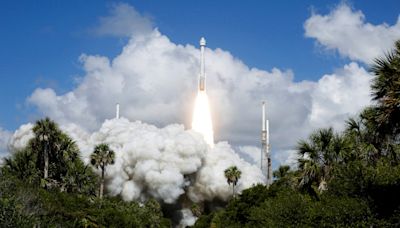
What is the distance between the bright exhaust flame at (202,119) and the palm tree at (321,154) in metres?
74.1

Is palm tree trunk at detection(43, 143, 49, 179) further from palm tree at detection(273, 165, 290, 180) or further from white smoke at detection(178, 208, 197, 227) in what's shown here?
white smoke at detection(178, 208, 197, 227)

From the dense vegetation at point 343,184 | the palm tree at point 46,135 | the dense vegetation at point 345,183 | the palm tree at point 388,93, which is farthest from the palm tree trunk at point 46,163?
the palm tree at point 388,93

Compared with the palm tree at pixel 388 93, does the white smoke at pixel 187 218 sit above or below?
above

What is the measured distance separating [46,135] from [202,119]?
54.5 meters

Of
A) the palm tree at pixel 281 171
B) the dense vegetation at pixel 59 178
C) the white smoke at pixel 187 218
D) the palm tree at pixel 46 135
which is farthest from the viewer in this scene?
the white smoke at pixel 187 218

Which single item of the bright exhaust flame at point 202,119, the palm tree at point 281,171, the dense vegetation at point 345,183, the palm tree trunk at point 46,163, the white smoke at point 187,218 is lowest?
the dense vegetation at point 345,183

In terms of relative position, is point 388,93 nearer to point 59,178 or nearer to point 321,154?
point 321,154

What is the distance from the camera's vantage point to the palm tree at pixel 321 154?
28.4 metres

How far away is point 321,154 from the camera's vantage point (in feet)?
94.7

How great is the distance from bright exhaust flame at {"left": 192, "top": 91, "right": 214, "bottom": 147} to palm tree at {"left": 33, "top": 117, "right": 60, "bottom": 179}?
159 ft

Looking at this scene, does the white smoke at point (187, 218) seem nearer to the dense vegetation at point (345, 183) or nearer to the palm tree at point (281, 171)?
the palm tree at point (281, 171)

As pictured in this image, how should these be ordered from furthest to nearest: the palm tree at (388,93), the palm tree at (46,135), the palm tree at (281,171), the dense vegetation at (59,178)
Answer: the palm tree at (281,171) → the palm tree at (46,135) → the dense vegetation at (59,178) → the palm tree at (388,93)

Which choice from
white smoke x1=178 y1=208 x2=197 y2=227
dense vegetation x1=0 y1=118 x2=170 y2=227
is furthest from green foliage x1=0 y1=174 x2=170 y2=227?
white smoke x1=178 y1=208 x2=197 y2=227

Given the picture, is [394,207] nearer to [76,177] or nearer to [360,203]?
[360,203]
